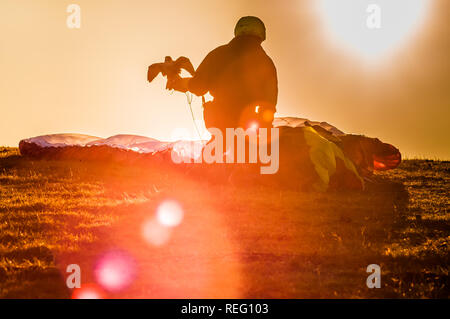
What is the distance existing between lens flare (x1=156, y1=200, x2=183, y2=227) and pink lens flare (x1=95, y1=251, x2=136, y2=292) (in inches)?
53.0

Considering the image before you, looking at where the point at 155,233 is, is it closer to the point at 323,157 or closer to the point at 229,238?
the point at 229,238

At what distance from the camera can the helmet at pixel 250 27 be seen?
942 centimetres

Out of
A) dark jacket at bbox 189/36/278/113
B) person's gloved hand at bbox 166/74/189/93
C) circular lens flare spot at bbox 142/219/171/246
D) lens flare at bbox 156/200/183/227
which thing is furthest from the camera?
person's gloved hand at bbox 166/74/189/93

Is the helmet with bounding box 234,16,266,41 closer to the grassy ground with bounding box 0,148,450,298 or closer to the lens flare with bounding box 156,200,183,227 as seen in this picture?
the grassy ground with bounding box 0,148,450,298

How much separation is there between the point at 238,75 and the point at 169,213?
3.49 m

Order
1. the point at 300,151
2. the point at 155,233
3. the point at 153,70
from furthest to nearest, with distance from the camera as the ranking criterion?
the point at 153,70 → the point at 300,151 → the point at 155,233

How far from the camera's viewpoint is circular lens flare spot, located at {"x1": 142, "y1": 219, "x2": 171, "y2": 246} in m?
5.50

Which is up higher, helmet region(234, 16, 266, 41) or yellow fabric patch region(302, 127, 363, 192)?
helmet region(234, 16, 266, 41)

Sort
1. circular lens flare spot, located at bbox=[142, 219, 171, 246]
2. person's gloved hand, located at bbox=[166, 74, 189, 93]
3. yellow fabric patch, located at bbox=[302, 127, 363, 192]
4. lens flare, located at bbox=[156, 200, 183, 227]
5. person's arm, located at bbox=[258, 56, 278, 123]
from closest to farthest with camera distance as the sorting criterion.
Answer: circular lens flare spot, located at bbox=[142, 219, 171, 246]
lens flare, located at bbox=[156, 200, 183, 227]
yellow fabric patch, located at bbox=[302, 127, 363, 192]
person's arm, located at bbox=[258, 56, 278, 123]
person's gloved hand, located at bbox=[166, 74, 189, 93]

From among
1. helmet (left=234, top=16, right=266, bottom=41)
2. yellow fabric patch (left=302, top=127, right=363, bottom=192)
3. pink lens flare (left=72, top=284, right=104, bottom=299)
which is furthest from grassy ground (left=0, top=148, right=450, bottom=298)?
helmet (left=234, top=16, right=266, bottom=41)

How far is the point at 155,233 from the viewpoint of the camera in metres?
5.84

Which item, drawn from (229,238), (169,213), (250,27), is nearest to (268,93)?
(250,27)

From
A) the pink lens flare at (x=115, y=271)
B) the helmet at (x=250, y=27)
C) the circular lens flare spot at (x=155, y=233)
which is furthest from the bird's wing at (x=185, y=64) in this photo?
the pink lens flare at (x=115, y=271)
